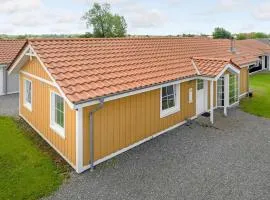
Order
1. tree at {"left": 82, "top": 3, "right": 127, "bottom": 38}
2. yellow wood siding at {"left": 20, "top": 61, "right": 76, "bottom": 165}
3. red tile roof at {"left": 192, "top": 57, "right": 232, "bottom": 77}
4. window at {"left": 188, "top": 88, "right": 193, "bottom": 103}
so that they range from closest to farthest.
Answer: yellow wood siding at {"left": 20, "top": 61, "right": 76, "bottom": 165}
red tile roof at {"left": 192, "top": 57, "right": 232, "bottom": 77}
window at {"left": 188, "top": 88, "right": 193, "bottom": 103}
tree at {"left": 82, "top": 3, "right": 127, "bottom": 38}

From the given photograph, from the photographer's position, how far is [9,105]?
60.3ft

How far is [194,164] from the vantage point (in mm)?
10000

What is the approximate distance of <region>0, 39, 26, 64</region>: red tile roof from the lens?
2177 cm

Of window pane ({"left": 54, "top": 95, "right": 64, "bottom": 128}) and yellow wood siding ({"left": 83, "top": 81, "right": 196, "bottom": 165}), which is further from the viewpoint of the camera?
window pane ({"left": 54, "top": 95, "right": 64, "bottom": 128})

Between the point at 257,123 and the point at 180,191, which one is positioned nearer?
the point at 180,191

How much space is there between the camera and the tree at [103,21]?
75669mm

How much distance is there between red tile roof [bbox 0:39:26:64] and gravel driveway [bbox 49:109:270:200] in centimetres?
1481

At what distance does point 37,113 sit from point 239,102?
42.5 feet

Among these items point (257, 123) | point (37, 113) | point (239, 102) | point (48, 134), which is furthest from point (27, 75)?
point (239, 102)

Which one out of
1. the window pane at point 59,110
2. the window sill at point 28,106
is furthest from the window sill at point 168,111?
the window sill at point 28,106

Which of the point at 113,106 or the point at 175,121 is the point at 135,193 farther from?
the point at 175,121

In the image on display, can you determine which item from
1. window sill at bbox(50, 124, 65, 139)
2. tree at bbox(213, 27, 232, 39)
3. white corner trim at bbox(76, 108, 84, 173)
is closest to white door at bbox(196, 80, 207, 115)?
window sill at bbox(50, 124, 65, 139)

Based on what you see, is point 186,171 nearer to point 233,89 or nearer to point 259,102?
point 233,89

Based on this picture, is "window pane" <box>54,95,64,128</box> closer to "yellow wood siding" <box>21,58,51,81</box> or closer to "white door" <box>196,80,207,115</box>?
"yellow wood siding" <box>21,58,51,81</box>
